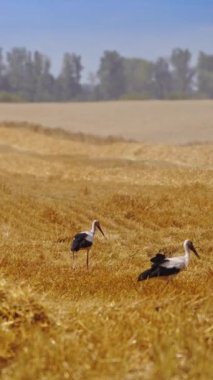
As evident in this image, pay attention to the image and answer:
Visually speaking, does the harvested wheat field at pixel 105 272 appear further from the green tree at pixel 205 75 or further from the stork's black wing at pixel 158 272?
the green tree at pixel 205 75

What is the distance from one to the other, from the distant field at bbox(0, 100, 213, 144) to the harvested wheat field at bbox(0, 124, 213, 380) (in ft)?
58.4

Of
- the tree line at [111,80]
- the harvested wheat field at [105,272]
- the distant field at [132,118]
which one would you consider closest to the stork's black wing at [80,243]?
the harvested wheat field at [105,272]

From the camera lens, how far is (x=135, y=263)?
59.1 feet

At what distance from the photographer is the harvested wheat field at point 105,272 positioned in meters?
8.63

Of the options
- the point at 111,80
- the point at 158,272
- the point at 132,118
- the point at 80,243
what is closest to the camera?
the point at 158,272

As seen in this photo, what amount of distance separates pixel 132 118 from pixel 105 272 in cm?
6270

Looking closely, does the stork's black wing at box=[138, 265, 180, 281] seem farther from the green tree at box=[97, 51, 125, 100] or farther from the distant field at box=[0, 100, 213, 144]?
the green tree at box=[97, 51, 125, 100]

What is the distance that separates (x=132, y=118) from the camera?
7788 centimetres

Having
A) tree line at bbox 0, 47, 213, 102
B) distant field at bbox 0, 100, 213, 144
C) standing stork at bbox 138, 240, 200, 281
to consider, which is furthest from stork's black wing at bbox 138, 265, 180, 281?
tree line at bbox 0, 47, 213, 102

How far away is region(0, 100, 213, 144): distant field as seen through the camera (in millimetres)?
63344

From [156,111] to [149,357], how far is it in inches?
2930

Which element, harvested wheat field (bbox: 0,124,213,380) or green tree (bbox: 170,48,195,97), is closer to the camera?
harvested wheat field (bbox: 0,124,213,380)

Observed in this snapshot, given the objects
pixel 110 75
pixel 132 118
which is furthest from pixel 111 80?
pixel 132 118

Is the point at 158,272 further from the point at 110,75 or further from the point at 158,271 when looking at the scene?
the point at 110,75
